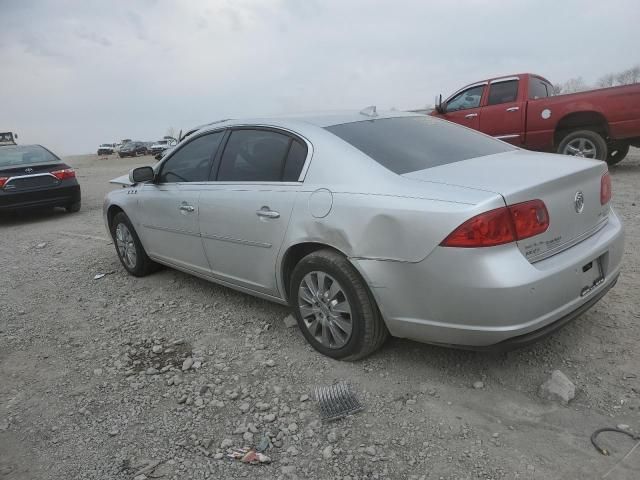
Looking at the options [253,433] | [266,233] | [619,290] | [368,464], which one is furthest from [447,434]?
[619,290]

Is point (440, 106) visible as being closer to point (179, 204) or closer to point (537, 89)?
point (537, 89)

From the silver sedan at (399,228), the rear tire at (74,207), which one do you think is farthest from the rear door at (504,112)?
the rear tire at (74,207)

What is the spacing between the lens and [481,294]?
2453mm

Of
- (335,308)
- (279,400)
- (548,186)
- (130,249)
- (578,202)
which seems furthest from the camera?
(130,249)

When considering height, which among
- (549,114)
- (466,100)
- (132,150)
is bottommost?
(132,150)

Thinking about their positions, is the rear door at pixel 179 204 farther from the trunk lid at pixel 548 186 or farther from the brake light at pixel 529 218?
the brake light at pixel 529 218

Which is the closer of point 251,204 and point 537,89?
point 251,204

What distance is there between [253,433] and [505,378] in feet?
4.60

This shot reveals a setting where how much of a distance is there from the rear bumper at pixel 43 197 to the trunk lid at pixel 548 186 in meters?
8.42

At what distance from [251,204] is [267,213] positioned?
0.64 feet

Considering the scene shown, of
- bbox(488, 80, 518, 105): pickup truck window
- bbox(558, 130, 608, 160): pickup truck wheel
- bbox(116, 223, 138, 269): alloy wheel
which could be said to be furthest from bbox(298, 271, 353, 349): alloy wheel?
bbox(488, 80, 518, 105): pickup truck window

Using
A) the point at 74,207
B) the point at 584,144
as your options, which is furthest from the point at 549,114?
the point at 74,207

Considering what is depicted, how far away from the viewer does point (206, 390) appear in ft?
10.1

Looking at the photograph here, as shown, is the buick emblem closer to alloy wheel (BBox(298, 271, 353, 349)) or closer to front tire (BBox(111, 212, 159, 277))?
alloy wheel (BBox(298, 271, 353, 349))
